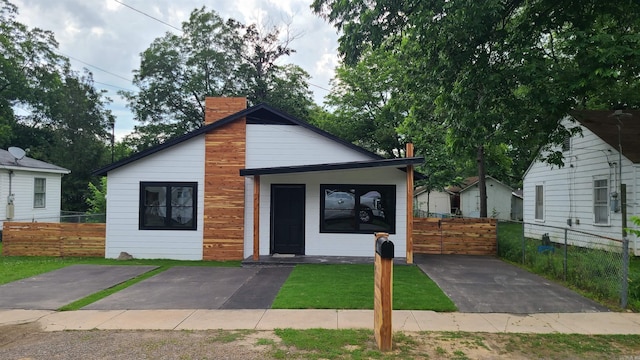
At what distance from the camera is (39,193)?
59.9 ft

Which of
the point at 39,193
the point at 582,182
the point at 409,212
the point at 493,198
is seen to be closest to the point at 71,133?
the point at 39,193

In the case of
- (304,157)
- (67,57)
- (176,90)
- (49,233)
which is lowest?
(49,233)

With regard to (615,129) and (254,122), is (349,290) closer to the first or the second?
(254,122)

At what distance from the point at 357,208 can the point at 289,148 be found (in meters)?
2.70

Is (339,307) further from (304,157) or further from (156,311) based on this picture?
(304,157)

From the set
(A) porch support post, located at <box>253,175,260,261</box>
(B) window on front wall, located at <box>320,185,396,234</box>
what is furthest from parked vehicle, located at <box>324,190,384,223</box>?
(A) porch support post, located at <box>253,175,260,261</box>

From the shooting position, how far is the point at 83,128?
2641 cm

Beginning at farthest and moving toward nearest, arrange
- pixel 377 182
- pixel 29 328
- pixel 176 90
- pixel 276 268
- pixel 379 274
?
pixel 176 90
pixel 377 182
pixel 276 268
pixel 29 328
pixel 379 274

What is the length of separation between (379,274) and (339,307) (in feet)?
6.31

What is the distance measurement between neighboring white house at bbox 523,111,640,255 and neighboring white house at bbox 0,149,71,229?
63.5 feet

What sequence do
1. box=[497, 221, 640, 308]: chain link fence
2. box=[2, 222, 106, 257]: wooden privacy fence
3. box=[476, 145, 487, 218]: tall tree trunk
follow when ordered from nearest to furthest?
box=[497, 221, 640, 308]: chain link fence → box=[2, 222, 106, 257]: wooden privacy fence → box=[476, 145, 487, 218]: tall tree trunk

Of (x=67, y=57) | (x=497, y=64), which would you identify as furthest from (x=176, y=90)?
(x=497, y=64)

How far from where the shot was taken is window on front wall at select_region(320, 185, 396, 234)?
1118 cm

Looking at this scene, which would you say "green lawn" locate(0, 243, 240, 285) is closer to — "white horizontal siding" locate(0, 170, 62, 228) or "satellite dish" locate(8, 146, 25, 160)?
"white horizontal siding" locate(0, 170, 62, 228)
